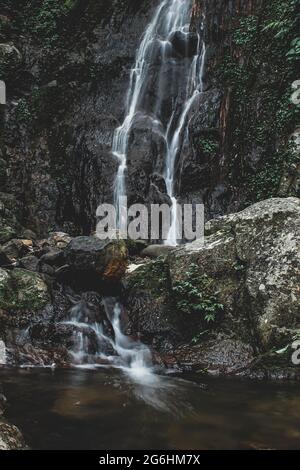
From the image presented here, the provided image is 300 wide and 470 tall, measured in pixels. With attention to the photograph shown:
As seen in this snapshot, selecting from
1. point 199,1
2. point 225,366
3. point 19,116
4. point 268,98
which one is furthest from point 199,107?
point 225,366

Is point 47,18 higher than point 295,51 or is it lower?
higher

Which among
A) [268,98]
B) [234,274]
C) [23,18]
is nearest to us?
[234,274]

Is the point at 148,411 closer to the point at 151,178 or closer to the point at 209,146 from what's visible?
the point at 151,178

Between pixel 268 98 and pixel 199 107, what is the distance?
1955 millimetres

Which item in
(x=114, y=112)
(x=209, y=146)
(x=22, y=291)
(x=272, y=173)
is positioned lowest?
(x=22, y=291)

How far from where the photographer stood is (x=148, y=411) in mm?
5000

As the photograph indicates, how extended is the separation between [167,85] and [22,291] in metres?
8.30

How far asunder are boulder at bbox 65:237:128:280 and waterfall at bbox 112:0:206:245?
119 inches

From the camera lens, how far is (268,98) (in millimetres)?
11508

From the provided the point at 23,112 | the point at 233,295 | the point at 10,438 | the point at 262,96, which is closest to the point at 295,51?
the point at 262,96

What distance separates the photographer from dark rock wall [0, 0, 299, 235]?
1142 centimetres

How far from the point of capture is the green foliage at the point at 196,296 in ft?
23.7

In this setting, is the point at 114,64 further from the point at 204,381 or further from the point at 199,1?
the point at 204,381

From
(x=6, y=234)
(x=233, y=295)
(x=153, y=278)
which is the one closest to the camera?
(x=233, y=295)
